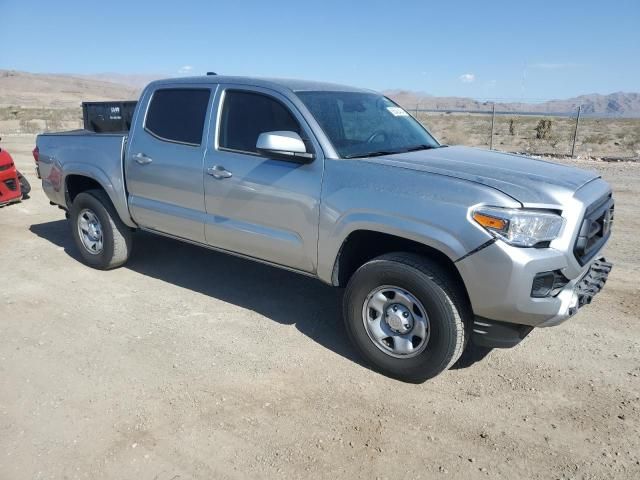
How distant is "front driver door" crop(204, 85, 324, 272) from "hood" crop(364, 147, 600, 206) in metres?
0.58

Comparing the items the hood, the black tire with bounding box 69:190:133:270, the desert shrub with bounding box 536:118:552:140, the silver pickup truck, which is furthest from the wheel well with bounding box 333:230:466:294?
the desert shrub with bounding box 536:118:552:140

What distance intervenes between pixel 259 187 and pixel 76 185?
9.83ft

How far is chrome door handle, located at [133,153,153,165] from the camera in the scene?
193 inches

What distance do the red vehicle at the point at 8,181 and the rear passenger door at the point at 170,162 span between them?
4442 millimetres

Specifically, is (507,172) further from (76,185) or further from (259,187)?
(76,185)

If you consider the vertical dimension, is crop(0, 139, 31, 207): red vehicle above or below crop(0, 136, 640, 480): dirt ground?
above

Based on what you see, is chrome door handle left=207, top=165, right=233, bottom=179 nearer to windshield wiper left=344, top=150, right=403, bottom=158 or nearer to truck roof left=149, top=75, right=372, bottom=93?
truck roof left=149, top=75, right=372, bottom=93

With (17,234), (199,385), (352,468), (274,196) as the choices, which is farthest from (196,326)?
(17,234)

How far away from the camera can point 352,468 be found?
2.78 meters

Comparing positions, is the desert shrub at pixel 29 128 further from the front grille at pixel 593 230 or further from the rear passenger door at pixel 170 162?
the front grille at pixel 593 230

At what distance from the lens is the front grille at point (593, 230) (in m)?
3.21

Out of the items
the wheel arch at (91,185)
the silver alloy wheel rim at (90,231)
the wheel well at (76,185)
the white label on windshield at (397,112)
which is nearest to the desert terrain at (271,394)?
the silver alloy wheel rim at (90,231)

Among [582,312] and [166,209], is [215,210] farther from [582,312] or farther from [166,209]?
[582,312]

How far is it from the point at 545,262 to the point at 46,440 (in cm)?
296
